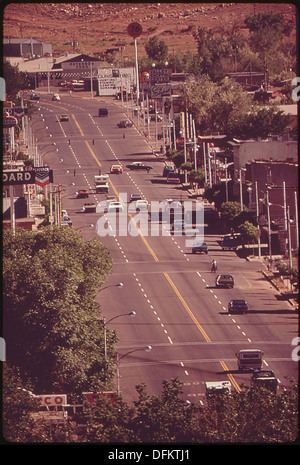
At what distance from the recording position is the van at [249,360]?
71.2m

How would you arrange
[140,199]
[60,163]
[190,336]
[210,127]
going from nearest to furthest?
[190,336] < [140,199] < [60,163] < [210,127]

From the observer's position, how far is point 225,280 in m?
99.2

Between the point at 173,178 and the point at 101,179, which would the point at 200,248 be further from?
the point at 173,178

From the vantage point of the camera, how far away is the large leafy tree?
6022 cm

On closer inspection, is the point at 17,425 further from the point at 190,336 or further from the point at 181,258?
the point at 181,258

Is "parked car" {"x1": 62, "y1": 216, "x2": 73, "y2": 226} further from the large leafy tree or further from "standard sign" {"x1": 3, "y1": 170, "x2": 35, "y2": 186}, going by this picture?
the large leafy tree

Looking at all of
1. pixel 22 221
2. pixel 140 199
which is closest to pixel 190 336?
pixel 22 221

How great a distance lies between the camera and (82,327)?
63.9 metres

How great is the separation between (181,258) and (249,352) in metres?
42.0

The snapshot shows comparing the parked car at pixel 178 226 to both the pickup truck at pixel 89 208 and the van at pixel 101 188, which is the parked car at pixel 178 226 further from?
the van at pixel 101 188

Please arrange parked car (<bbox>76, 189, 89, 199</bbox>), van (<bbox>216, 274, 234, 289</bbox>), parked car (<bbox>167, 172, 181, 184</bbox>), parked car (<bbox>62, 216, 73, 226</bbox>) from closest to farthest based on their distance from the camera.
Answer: van (<bbox>216, 274, 234, 289</bbox>)
parked car (<bbox>62, 216, 73, 226</bbox>)
parked car (<bbox>76, 189, 89, 199</bbox>)
parked car (<bbox>167, 172, 181, 184</bbox>)

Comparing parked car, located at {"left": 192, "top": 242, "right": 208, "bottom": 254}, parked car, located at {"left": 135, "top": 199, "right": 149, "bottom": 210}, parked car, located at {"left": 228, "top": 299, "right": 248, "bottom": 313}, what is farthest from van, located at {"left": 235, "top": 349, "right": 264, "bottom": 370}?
parked car, located at {"left": 135, "top": 199, "right": 149, "bottom": 210}

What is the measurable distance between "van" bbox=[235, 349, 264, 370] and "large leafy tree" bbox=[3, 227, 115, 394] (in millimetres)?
8763

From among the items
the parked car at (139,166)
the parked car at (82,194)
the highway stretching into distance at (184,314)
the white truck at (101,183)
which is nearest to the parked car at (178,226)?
the highway stretching into distance at (184,314)
